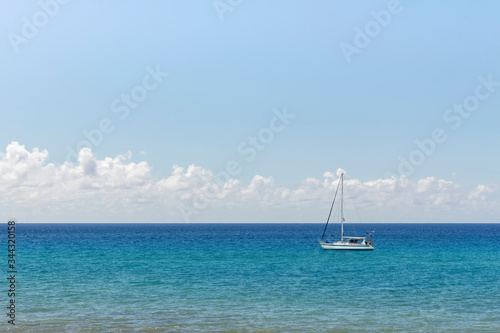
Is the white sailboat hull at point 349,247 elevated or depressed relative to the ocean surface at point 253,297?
elevated

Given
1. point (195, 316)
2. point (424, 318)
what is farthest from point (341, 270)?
point (195, 316)

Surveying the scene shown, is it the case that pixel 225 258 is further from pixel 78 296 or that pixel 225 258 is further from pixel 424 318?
pixel 424 318

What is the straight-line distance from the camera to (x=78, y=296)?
151 ft

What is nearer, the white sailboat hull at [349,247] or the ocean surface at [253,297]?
the ocean surface at [253,297]

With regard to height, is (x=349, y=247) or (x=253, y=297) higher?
(x=349, y=247)

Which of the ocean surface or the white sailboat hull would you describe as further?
the white sailboat hull

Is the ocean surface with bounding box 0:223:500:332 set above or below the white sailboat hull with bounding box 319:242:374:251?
below

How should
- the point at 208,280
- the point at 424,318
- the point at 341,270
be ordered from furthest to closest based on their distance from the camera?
the point at 341,270
the point at 208,280
the point at 424,318

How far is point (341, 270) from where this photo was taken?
229ft

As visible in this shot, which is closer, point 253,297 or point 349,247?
point 253,297

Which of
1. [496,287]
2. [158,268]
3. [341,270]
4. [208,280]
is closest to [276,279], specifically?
[208,280]

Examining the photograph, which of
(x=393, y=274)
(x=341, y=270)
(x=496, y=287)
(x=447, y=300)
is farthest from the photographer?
(x=341, y=270)

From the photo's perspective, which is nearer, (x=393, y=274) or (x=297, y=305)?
(x=297, y=305)

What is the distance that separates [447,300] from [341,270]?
2526 cm
